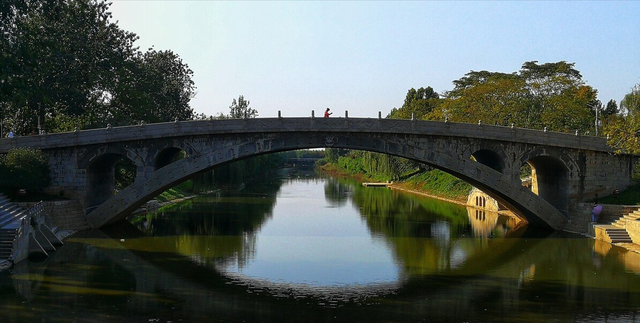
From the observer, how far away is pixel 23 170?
113 feet

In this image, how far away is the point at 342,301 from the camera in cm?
2133

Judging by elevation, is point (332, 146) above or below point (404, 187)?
above

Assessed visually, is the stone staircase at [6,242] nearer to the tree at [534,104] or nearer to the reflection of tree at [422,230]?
the reflection of tree at [422,230]

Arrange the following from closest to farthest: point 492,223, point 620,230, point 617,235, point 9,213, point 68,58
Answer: point 9,213
point 617,235
point 620,230
point 492,223
point 68,58

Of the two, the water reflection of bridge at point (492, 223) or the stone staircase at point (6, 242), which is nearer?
the stone staircase at point (6, 242)

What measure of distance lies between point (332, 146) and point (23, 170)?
18.0m

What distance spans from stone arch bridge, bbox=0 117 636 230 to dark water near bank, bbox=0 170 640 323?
292 centimetres

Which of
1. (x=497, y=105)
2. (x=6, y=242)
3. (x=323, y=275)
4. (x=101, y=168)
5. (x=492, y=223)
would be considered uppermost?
(x=497, y=105)

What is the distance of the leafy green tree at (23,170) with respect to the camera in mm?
33656

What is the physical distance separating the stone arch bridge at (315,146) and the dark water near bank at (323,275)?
2919 millimetres

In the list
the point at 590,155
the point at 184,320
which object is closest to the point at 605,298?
the point at 184,320

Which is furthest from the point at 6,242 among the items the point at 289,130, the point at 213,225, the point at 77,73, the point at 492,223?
the point at 492,223

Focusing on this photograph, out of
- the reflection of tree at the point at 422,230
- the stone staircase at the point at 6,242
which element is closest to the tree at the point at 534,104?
the reflection of tree at the point at 422,230

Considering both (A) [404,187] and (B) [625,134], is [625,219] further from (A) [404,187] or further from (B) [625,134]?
(A) [404,187]
